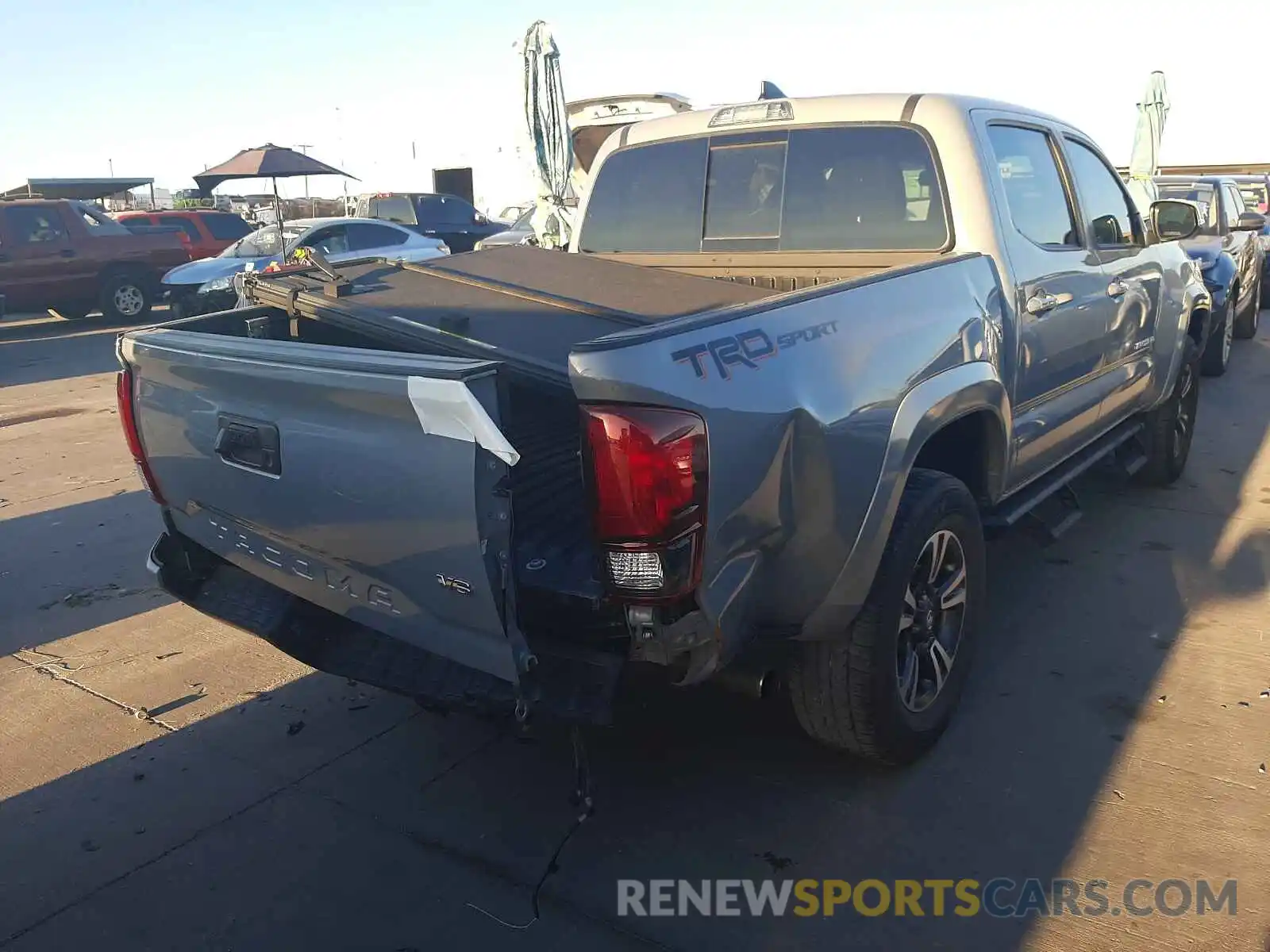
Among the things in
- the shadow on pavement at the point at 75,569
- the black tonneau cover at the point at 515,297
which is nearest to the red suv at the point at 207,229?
the shadow on pavement at the point at 75,569

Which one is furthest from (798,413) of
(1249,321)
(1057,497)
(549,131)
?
(1249,321)

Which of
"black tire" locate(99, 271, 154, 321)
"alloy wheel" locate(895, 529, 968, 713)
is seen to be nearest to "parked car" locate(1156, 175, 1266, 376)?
"alloy wheel" locate(895, 529, 968, 713)

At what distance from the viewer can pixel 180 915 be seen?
2.64 metres

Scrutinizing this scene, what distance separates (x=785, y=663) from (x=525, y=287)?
169 cm

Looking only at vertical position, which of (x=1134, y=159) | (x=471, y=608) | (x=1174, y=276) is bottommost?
(x=471, y=608)

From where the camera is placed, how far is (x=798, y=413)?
2465 mm

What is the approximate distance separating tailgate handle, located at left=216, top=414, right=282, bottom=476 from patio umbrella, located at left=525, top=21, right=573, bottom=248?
819 cm

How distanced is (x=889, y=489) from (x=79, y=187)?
28.7m

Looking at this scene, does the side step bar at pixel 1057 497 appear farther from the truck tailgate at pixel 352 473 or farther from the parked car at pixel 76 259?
the parked car at pixel 76 259

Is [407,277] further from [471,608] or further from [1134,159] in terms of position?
[1134,159]

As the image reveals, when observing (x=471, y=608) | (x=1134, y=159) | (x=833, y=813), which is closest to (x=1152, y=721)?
(x=833, y=813)

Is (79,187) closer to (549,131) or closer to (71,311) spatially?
(71,311)

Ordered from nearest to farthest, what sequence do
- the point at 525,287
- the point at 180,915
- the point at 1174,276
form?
the point at 180,915, the point at 525,287, the point at 1174,276

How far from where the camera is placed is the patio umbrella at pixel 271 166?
1733cm
